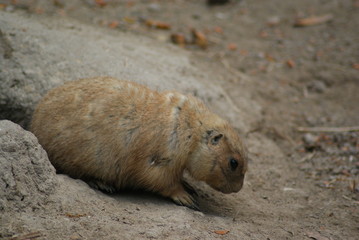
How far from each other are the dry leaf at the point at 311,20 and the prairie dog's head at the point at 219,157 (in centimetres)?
735

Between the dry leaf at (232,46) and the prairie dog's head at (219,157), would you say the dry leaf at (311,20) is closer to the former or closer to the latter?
the dry leaf at (232,46)

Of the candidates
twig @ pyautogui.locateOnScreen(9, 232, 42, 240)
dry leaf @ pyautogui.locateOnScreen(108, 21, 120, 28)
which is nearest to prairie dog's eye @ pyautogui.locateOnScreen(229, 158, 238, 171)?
twig @ pyautogui.locateOnScreen(9, 232, 42, 240)

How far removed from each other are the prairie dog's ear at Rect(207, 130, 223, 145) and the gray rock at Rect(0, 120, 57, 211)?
72.2 inches

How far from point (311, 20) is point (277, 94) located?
3804 millimetres

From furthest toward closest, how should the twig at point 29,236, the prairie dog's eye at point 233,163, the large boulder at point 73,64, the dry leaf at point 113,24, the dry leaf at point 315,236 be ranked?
1. the dry leaf at point 113,24
2. the large boulder at point 73,64
3. the prairie dog's eye at point 233,163
4. the dry leaf at point 315,236
5. the twig at point 29,236

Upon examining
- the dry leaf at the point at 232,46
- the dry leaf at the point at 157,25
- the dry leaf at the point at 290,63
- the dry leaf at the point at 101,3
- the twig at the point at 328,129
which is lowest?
the twig at the point at 328,129

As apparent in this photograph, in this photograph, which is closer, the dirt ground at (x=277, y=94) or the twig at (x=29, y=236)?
the twig at (x=29, y=236)

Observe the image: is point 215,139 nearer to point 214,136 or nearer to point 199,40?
point 214,136

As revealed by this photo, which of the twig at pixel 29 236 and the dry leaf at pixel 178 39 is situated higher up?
the dry leaf at pixel 178 39

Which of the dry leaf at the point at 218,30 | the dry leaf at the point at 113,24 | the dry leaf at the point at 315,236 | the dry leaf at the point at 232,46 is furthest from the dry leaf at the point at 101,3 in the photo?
the dry leaf at the point at 315,236

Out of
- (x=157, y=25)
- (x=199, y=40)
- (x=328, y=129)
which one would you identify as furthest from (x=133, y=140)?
(x=157, y=25)

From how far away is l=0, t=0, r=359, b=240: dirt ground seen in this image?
4.96m

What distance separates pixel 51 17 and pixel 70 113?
3931mm

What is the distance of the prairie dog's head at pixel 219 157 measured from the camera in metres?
5.12
